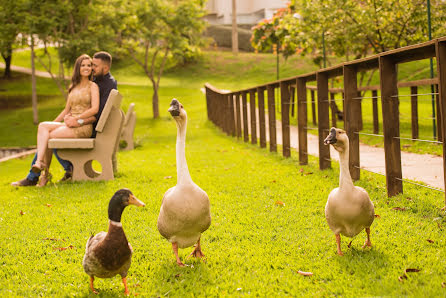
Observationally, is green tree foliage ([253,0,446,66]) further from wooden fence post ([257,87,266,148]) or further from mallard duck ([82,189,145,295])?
mallard duck ([82,189,145,295])

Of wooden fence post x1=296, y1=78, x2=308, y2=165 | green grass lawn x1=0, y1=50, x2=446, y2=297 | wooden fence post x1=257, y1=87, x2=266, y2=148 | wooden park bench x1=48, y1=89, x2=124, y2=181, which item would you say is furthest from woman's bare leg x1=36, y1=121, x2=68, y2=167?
wooden fence post x1=257, y1=87, x2=266, y2=148

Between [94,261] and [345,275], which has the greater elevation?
[94,261]

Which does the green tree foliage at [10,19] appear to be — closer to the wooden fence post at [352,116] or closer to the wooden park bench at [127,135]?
Result: the wooden park bench at [127,135]

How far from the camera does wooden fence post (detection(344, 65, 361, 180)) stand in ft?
21.0

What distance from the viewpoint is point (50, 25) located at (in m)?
19.2

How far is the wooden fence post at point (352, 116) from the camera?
6398 millimetres

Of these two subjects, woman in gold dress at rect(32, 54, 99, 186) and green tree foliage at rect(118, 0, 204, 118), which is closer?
woman in gold dress at rect(32, 54, 99, 186)

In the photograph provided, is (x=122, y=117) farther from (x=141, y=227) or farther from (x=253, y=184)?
(x=141, y=227)

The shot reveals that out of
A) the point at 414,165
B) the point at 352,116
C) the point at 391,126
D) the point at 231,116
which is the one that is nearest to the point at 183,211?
the point at 391,126

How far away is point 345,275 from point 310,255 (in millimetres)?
494

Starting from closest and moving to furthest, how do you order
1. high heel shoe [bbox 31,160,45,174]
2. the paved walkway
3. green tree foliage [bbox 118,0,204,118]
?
1. the paved walkway
2. high heel shoe [bbox 31,160,45,174]
3. green tree foliage [bbox 118,0,204,118]

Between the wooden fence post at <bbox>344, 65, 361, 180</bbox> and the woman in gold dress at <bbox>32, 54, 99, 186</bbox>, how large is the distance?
12.4ft

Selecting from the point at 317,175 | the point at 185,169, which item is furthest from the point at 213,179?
the point at 185,169

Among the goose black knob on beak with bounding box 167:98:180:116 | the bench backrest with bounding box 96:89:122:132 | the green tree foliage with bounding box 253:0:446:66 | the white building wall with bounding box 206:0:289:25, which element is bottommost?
the goose black knob on beak with bounding box 167:98:180:116
